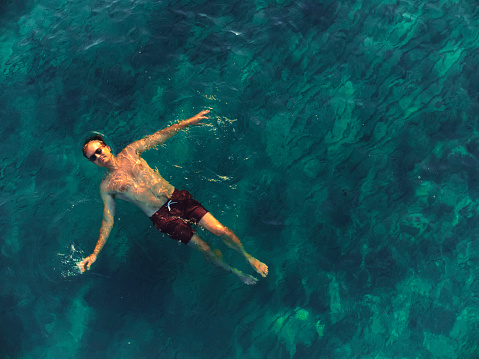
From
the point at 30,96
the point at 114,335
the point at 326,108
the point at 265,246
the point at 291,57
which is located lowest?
the point at 114,335

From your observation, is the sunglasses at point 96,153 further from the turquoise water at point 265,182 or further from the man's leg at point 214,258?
the man's leg at point 214,258

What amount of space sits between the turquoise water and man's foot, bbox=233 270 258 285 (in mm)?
294

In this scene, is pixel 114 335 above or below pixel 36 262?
below

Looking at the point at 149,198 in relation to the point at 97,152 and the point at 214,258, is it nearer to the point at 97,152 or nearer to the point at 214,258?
the point at 97,152

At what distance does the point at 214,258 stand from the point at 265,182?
6.46 feet

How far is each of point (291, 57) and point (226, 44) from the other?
65.4 inches

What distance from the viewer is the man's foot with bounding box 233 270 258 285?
21.4 ft

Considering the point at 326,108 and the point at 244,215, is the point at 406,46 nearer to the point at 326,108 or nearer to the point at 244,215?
the point at 326,108

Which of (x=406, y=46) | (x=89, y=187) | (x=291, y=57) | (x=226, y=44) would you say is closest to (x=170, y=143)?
(x=89, y=187)

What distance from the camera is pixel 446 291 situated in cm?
677

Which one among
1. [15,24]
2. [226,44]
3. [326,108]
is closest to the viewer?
[326,108]

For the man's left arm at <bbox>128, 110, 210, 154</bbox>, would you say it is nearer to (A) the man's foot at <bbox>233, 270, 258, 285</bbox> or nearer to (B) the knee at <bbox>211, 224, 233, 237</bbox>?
(B) the knee at <bbox>211, 224, 233, 237</bbox>

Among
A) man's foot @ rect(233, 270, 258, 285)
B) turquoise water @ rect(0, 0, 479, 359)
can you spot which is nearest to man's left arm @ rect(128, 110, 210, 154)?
turquoise water @ rect(0, 0, 479, 359)

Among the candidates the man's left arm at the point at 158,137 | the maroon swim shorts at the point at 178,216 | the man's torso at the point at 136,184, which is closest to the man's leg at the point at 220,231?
the maroon swim shorts at the point at 178,216
